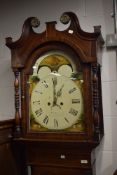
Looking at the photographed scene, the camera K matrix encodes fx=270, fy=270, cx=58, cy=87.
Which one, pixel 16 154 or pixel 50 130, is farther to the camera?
pixel 16 154

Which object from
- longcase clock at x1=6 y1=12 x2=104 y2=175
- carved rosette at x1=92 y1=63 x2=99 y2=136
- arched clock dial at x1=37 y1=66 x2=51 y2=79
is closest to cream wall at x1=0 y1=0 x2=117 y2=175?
longcase clock at x1=6 y1=12 x2=104 y2=175

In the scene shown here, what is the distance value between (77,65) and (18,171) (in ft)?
3.04

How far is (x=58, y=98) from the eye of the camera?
1942 mm

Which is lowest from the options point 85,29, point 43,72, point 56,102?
point 56,102

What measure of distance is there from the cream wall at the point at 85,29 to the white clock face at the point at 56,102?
0.98ft

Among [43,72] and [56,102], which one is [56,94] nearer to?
[56,102]

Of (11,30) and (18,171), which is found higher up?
(11,30)

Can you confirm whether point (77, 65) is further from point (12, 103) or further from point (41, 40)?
point (12, 103)

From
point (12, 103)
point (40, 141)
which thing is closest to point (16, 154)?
point (40, 141)

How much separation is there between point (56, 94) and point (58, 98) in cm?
3

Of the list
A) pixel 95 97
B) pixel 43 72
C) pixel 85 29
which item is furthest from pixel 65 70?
pixel 85 29

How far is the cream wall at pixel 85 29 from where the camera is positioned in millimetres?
2055

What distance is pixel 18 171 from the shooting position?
2.07 m

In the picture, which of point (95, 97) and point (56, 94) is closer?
point (95, 97)
